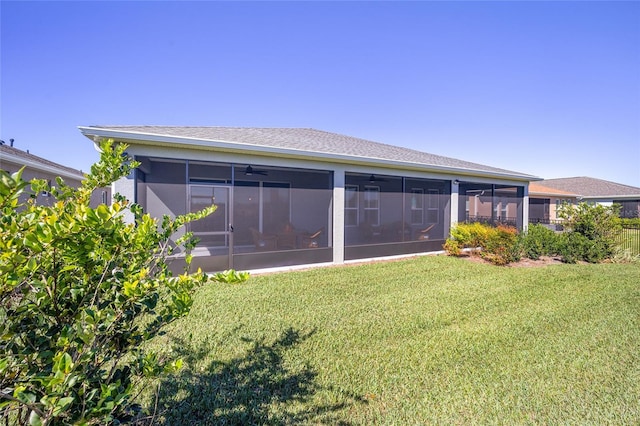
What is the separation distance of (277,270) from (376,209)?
6.45 metres

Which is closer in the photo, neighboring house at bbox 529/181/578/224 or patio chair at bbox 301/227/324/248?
patio chair at bbox 301/227/324/248

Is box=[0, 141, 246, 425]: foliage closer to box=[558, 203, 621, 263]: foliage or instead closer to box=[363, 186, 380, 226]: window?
box=[363, 186, 380, 226]: window

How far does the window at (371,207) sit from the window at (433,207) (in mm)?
2357

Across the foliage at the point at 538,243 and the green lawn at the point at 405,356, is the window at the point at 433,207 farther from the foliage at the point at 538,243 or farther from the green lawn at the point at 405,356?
the green lawn at the point at 405,356

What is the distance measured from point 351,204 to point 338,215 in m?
3.68

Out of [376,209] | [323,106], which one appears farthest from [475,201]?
[323,106]

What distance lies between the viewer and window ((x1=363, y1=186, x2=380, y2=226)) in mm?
13195

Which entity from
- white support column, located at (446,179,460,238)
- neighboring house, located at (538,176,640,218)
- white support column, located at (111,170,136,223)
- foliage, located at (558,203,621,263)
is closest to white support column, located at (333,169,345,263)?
white support column, located at (446,179,460,238)

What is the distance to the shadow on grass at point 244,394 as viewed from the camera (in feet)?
8.69

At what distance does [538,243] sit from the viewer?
1071 centimetres

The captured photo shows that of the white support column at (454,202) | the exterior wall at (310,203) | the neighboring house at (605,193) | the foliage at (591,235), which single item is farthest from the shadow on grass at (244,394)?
the neighboring house at (605,193)

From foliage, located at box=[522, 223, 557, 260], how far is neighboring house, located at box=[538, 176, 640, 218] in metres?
23.3

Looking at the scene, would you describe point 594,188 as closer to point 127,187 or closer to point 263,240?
point 263,240

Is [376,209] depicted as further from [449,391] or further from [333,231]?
[449,391]
